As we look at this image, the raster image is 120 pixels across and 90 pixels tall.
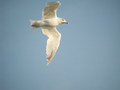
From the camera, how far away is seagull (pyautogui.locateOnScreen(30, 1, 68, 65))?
14.3ft

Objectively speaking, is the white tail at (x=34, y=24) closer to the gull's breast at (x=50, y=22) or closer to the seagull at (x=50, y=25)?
the seagull at (x=50, y=25)

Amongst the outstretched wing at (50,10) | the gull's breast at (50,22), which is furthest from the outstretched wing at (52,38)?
the outstretched wing at (50,10)

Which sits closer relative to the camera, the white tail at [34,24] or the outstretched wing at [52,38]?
the white tail at [34,24]

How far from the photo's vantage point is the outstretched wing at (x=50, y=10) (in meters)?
4.26

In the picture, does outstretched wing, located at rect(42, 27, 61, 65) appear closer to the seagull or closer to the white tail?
the seagull

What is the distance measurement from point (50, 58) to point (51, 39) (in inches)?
16.7

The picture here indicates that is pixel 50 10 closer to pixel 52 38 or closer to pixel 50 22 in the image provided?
pixel 50 22

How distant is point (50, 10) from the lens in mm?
4367

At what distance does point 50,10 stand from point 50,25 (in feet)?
0.87

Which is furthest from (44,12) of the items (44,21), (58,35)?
(58,35)

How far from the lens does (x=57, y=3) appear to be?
425 centimetres

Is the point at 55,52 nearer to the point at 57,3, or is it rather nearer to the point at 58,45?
the point at 58,45

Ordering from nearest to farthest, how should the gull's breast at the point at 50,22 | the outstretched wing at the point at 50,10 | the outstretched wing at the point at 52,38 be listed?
the outstretched wing at the point at 50,10 < the gull's breast at the point at 50,22 < the outstretched wing at the point at 52,38

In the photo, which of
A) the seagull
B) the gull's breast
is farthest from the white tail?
the gull's breast
